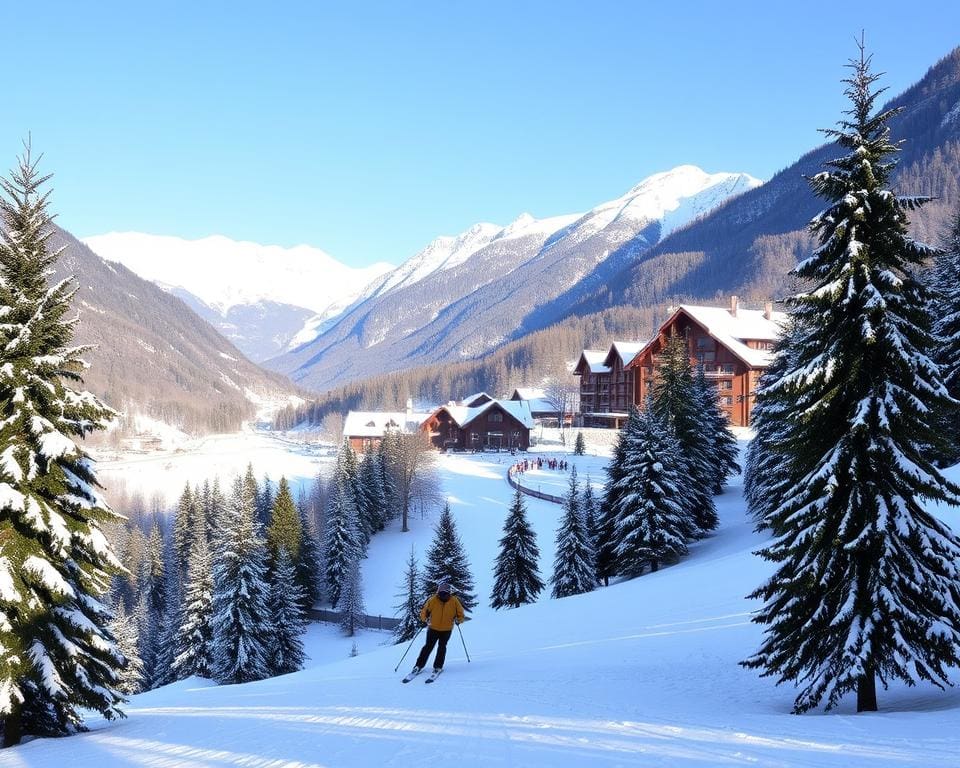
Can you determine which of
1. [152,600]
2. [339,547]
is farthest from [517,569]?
[152,600]

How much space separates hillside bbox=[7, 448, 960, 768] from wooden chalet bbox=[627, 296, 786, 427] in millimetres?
63331

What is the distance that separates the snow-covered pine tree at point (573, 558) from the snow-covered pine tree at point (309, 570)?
1050 inches

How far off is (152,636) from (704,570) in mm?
51554

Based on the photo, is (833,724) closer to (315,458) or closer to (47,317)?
(47,317)

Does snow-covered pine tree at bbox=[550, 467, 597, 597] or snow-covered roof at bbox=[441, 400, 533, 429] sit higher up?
snow-covered roof at bbox=[441, 400, 533, 429]

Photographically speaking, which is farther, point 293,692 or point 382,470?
point 382,470

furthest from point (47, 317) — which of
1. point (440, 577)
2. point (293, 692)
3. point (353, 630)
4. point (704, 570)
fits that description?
point (353, 630)

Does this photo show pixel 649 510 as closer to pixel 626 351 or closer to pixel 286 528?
pixel 286 528

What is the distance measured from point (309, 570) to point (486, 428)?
44738 millimetres

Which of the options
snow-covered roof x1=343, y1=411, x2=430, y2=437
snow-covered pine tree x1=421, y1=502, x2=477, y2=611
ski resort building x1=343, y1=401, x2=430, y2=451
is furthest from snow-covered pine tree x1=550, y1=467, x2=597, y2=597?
snow-covered roof x1=343, y1=411, x2=430, y2=437

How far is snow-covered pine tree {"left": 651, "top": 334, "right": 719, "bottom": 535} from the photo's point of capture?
39.6 metres

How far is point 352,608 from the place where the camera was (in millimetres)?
50594

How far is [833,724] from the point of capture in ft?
26.6

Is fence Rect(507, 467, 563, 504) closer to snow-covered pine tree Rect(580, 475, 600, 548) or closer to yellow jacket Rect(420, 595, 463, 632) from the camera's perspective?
snow-covered pine tree Rect(580, 475, 600, 548)
